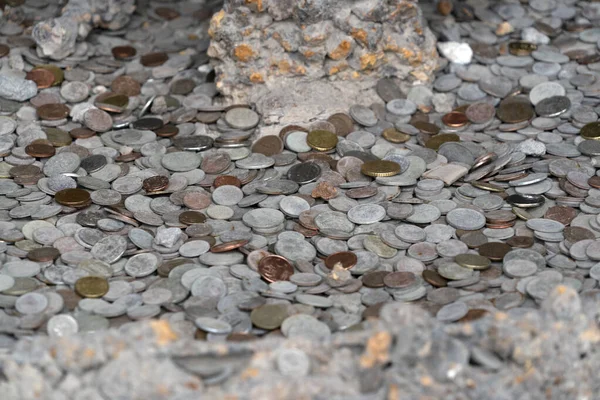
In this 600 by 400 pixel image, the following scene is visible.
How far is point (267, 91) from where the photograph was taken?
167 inches

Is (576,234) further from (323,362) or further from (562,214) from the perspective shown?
(323,362)

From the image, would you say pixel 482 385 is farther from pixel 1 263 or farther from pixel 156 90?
pixel 156 90

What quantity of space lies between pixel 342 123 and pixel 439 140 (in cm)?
42

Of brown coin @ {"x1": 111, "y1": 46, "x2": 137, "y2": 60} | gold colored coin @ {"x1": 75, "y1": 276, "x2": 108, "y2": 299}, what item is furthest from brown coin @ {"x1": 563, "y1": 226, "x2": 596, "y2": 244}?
brown coin @ {"x1": 111, "y1": 46, "x2": 137, "y2": 60}

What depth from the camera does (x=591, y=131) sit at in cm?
402

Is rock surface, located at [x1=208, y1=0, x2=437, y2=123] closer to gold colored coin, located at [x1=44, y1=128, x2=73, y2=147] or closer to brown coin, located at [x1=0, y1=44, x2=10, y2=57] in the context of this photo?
gold colored coin, located at [x1=44, y1=128, x2=73, y2=147]

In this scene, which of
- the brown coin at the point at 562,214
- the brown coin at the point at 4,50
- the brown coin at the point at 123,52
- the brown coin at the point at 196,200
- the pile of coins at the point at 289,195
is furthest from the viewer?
the brown coin at the point at 123,52

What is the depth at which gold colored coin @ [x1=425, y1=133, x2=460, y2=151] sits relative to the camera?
4023 millimetres

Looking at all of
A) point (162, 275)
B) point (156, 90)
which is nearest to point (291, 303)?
point (162, 275)

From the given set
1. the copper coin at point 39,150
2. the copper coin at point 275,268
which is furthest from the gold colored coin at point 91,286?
the copper coin at point 39,150

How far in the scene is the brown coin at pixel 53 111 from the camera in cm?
418

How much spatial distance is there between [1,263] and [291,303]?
3.34ft

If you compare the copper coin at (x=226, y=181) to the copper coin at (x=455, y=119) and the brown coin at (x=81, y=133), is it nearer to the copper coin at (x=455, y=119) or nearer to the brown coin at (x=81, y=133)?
the brown coin at (x=81, y=133)

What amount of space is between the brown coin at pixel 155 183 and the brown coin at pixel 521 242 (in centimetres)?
131
